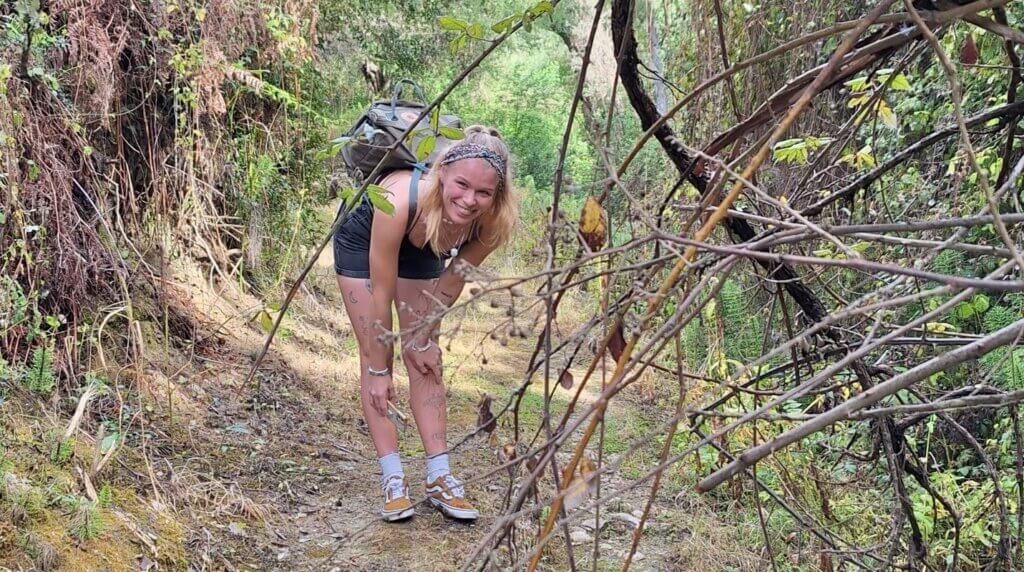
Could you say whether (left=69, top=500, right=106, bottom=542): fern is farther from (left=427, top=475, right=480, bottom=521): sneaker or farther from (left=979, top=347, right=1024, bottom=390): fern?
(left=979, top=347, right=1024, bottom=390): fern

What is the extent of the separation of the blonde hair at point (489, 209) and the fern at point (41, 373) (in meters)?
1.44

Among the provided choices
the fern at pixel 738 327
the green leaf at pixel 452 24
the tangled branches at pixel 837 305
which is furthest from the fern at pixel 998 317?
the green leaf at pixel 452 24

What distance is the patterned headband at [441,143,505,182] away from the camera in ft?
8.63

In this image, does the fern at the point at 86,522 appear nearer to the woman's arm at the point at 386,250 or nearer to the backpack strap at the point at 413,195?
the woman's arm at the point at 386,250

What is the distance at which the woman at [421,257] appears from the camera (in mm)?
2643

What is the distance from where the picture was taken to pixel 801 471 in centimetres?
318

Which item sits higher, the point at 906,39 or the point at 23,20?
the point at 23,20

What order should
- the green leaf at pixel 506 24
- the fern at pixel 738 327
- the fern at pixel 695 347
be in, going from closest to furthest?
the green leaf at pixel 506 24 → the fern at pixel 738 327 → the fern at pixel 695 347

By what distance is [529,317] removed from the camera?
11.9 ft

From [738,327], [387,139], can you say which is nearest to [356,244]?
[387,139]

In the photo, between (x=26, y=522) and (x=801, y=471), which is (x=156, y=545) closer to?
(x=26, y=522)

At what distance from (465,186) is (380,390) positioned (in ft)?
2.87

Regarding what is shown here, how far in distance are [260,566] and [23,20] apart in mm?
2087

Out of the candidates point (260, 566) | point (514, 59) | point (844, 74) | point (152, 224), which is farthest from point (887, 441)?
point (514, 59)
